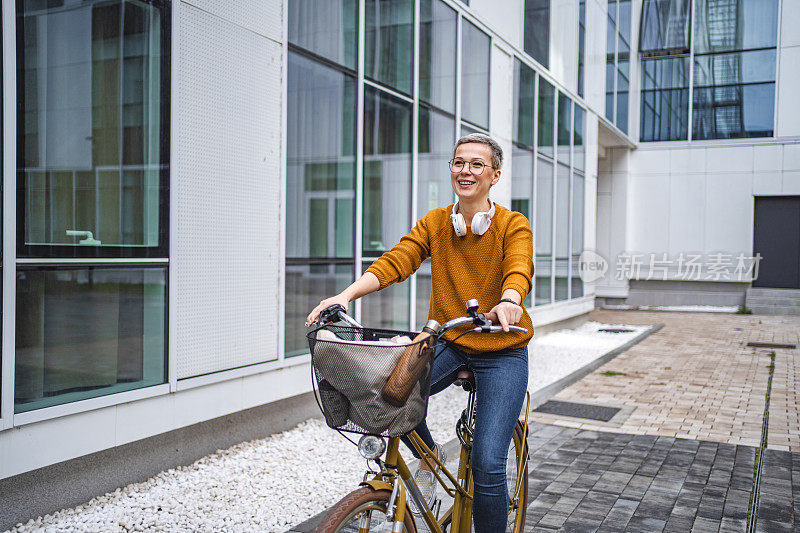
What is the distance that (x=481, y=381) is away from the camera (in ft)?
9.73

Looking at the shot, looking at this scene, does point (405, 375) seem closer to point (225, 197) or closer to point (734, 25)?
→ point (225, 197)

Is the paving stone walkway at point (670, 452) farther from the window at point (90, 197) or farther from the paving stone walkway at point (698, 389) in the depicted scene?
the window at point (90, 197)

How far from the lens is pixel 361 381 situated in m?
2.26

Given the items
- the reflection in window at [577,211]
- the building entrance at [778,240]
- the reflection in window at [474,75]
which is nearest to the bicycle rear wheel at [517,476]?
the reflection in window at [474,75]

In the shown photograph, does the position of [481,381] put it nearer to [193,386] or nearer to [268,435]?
[193,386]

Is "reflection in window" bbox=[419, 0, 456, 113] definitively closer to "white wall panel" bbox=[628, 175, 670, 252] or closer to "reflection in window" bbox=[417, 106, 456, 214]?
"reflection in window" bbox=[417, 106, 456, 214]

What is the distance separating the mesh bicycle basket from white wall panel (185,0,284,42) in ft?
12.0

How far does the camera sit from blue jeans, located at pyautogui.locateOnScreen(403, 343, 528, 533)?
2828 mm

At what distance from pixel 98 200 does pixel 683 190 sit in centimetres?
2032

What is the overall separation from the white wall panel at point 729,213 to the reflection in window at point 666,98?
1937 millimetres

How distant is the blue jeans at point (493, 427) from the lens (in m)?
2.83

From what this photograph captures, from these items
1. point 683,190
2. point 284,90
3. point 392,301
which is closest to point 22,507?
point 284,90

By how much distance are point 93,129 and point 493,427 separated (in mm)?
3381

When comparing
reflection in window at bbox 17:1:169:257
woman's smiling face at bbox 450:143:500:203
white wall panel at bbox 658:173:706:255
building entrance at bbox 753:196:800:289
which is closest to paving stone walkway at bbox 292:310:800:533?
woman's smiling face at bbox 450:143:500:203
